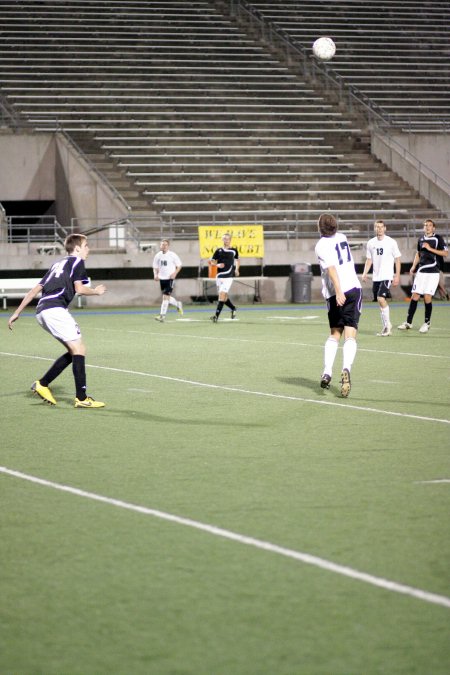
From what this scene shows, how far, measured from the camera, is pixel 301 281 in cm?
3369

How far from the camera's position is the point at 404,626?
4.69 meters

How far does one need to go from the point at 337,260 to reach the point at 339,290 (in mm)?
380

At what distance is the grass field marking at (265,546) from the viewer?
513 centimetres

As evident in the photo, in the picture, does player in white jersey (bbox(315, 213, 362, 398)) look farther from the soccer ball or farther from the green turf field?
the soccer ball

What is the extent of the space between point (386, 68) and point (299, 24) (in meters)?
4.48

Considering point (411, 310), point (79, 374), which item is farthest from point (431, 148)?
point (79, 374)

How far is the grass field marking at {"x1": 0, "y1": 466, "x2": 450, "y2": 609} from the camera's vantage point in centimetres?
513

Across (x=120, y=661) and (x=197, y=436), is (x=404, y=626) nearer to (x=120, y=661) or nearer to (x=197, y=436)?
(x=120, y=661)

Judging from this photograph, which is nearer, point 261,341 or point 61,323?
point 61,323

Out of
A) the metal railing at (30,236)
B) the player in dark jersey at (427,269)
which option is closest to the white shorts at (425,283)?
the player in dark jersey at (427,269)

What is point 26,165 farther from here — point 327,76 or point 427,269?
point 427,269

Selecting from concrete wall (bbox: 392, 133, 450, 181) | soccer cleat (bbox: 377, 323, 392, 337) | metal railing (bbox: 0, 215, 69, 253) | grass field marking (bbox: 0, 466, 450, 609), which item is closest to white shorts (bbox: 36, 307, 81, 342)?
grass field marking (bbox: 0, 466, 450, 609)

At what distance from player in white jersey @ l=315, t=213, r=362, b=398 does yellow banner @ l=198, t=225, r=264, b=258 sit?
20.3 metres

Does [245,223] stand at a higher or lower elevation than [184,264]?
higher
